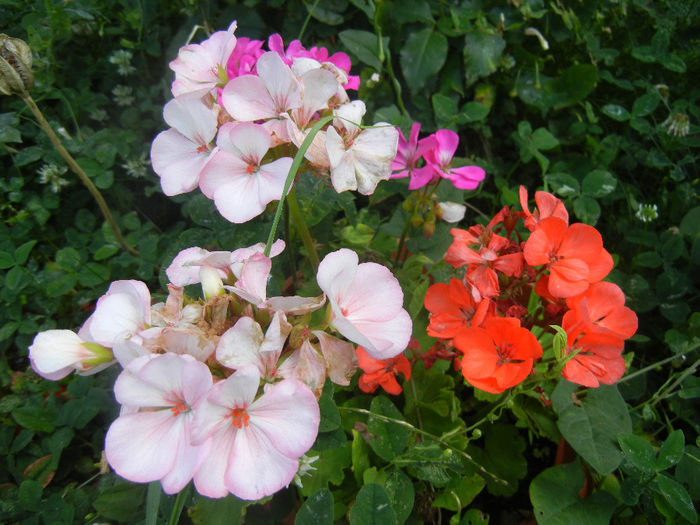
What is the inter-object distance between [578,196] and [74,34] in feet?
5.28

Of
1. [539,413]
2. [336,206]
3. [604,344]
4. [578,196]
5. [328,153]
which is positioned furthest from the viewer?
[578,196]

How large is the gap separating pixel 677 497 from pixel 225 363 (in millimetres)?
773

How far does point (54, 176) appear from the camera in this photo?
1408 millimetres

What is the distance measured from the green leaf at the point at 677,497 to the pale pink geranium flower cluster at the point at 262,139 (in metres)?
0.68

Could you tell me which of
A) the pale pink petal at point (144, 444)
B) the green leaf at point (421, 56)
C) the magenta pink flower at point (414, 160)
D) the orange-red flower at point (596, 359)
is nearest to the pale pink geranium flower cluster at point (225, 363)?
the pale pink petal at point (144, 444)

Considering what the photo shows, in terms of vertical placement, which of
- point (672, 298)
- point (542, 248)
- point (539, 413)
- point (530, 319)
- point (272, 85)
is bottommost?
point (539, 413)

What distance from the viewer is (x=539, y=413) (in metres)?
1.03

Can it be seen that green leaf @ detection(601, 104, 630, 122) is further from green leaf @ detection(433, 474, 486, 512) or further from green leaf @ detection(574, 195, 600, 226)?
green leaf @ detection(433, 474, 486, 512)

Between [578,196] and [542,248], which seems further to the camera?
[578,196]

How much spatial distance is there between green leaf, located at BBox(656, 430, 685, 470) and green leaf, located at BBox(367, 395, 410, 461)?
1.39 ft

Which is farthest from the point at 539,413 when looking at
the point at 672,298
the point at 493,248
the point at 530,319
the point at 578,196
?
the point at 578,196

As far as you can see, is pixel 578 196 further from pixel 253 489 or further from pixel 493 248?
pixel 253 489

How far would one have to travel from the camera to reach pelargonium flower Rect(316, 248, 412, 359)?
0.59 m

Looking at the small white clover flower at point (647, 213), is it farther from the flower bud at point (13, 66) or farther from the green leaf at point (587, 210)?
the flower bud at point (13, 66)
